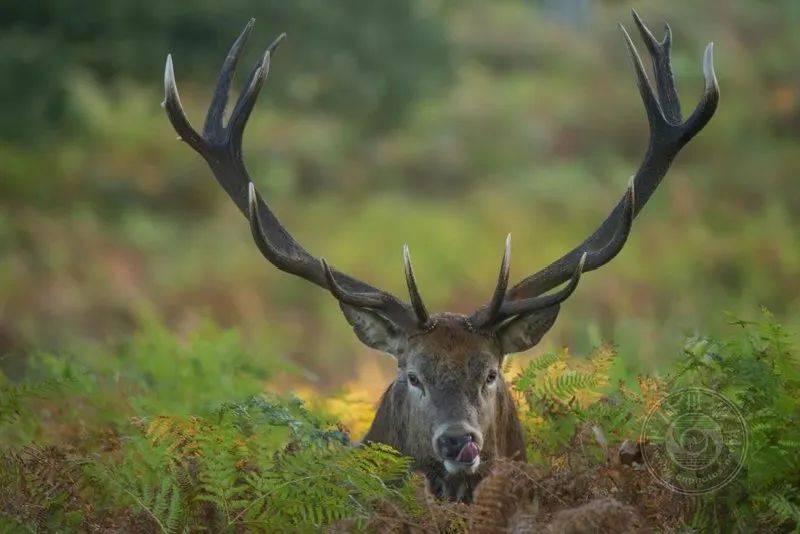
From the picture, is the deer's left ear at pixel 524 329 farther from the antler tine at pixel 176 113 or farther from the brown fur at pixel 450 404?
the antler tine at pixel 176 113

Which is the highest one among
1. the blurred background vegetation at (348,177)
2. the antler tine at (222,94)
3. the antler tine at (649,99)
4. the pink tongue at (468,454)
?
the blurred background vegetation at (348,177)

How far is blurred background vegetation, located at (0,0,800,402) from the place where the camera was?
17141mm

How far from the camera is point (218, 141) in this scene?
7293 millimetres

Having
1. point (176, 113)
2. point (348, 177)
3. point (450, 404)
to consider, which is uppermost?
point (348, 177)

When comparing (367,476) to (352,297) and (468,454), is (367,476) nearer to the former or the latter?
(468,454)

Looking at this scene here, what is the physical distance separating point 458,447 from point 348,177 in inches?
647

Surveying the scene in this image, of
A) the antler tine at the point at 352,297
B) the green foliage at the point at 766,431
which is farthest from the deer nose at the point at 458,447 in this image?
the green foliage at the point at 766,431

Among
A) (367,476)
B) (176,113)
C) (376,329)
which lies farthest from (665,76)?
(367,476)

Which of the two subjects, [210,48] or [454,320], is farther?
[210,48]

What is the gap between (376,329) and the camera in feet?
22.5

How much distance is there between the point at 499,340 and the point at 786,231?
12651 mm

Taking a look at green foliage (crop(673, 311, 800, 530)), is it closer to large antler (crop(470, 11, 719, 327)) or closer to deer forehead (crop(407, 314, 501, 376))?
large antler (crop(470, 11, 719, 327))

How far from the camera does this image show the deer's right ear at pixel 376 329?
22.2 ft

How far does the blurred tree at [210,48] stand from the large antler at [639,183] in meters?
12.4
